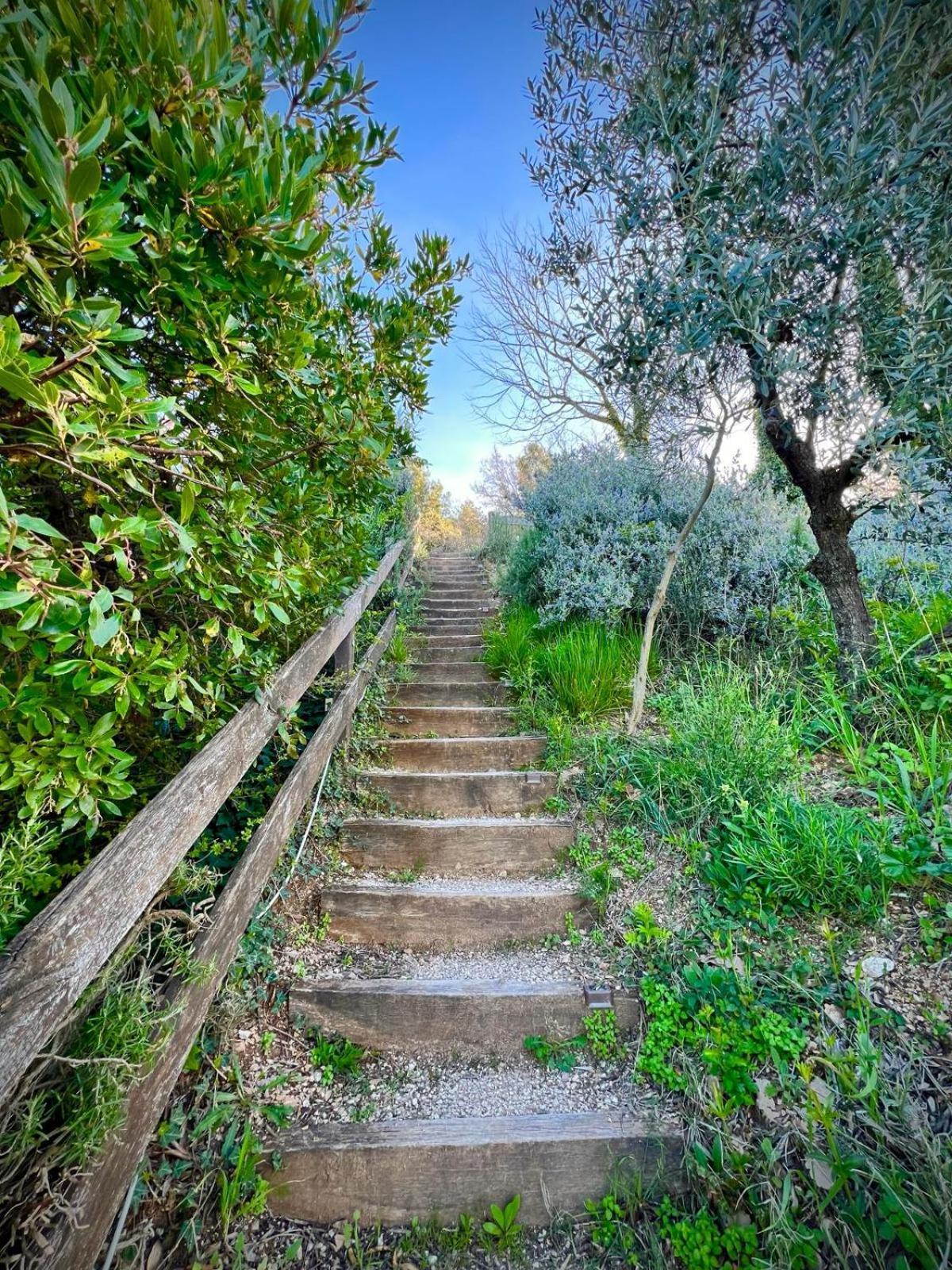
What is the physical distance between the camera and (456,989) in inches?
78.5

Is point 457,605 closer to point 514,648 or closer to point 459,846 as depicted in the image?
point 514,648

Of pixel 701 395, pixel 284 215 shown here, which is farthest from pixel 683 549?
pixel 284 215

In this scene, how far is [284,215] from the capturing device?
3.47 ft

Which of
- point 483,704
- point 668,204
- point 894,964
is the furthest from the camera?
point 483,704

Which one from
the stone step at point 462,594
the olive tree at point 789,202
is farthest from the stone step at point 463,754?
the stone step at point 462,594

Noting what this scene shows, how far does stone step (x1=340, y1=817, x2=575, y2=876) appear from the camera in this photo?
8.71ft

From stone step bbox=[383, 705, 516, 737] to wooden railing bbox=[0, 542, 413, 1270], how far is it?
1.85 meters

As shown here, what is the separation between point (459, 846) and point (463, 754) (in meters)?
0.80

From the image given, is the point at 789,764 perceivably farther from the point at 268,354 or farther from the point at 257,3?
the point at 257,3

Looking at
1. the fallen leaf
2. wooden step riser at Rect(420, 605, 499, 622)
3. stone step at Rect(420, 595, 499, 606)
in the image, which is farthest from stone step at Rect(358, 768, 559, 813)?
stone step at Rect(420, 595, 499, 606)

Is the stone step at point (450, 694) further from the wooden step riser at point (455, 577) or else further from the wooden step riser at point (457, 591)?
the wooden step riser at point (455, 577)

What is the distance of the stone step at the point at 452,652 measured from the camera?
15.8 feet

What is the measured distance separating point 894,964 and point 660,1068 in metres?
0.92

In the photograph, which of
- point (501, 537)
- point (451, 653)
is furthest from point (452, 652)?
point (501, 537)
